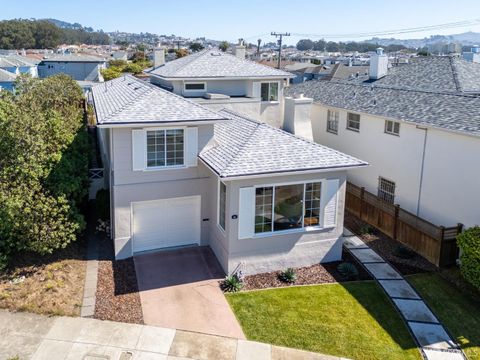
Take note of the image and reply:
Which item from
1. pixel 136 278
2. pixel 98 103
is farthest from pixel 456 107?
pixel 98 103

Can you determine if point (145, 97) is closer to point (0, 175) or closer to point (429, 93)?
point (0, 175)

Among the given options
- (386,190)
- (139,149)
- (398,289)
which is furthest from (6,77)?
(398,289)

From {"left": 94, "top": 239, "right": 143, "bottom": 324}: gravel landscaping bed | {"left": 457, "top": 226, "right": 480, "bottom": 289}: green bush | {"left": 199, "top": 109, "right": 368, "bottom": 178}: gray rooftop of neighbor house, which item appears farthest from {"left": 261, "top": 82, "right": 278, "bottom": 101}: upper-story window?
{"left": 457, "top": 226, "right": 480, "bottom": 289}: green bush

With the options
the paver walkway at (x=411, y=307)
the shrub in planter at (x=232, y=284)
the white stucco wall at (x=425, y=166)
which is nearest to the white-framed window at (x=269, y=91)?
the white stucco wall at (x=425, y=166)

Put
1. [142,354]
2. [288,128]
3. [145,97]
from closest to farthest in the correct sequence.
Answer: [142,354], [145,97], [288,128]

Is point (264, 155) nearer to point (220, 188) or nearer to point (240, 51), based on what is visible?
point (220, 188)

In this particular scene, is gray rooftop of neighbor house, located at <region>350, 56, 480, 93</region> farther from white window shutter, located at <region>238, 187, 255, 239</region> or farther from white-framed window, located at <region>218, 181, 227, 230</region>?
white-framed window, located at <region>218, 181, 227, 230</region>
